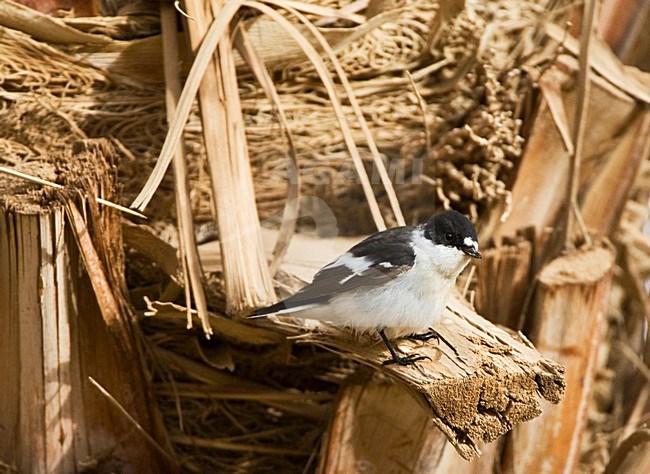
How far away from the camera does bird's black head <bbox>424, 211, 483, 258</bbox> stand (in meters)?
1.29

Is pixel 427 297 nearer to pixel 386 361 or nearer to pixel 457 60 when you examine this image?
pixel 386 361

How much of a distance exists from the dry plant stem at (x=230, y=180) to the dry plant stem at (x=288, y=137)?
83mm

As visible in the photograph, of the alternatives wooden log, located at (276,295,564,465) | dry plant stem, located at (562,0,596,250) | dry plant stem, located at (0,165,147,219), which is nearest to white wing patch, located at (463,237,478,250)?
wooden log, located at (276,295,564,465)

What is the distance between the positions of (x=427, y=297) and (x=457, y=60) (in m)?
0.80

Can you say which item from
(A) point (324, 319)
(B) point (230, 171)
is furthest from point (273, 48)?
(A) point (324, 319)

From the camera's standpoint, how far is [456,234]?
4.22 ft

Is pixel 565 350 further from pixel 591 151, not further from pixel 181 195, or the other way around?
pixel 181 195

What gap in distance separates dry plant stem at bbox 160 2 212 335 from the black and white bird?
130 millimetres

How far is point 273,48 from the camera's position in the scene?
1.66 meters

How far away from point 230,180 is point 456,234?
403mm

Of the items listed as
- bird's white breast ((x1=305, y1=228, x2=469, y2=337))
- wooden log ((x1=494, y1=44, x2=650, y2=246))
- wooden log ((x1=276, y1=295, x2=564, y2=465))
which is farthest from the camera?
wooden log ((x1=494, y1=44, x2=650, y2=246))

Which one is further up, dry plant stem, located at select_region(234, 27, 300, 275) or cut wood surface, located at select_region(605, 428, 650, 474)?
dry plant stem, located at select_region(234, 27, 300, 275)

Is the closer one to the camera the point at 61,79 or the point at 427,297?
the point at 427,297

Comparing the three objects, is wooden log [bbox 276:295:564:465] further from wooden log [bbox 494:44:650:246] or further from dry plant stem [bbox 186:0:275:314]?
wooden log [bbox 494:44:650:246]
